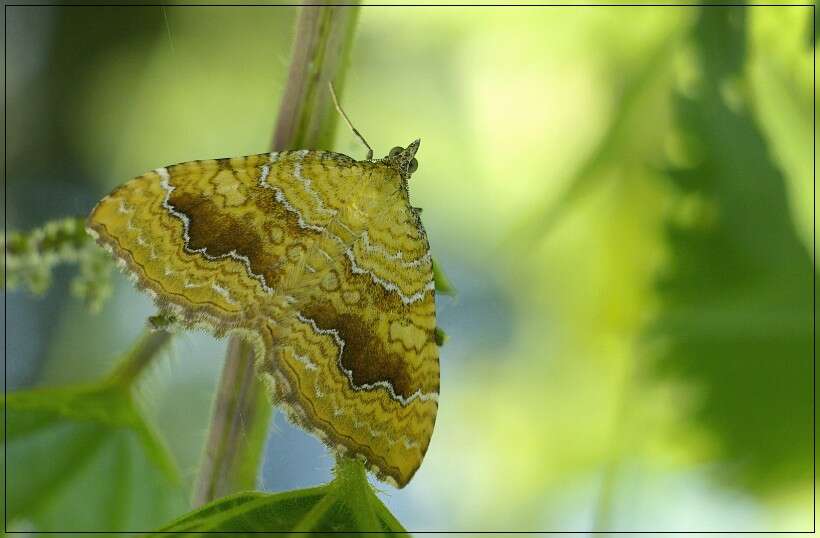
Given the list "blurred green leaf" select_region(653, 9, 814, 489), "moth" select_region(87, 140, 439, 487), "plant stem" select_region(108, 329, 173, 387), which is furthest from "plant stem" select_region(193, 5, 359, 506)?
"blurred green leaf" select_region(653, 9, 814, 489)

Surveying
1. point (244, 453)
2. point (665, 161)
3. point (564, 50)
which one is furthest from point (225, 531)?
point (564, 50)

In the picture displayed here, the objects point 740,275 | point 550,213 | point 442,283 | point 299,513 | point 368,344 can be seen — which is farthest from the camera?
point 550,213

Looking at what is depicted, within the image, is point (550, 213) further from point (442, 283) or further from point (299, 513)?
point (299, 513)

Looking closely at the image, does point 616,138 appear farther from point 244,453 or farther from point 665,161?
point 244,453

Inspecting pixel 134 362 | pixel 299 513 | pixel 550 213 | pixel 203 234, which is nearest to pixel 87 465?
pixel 134 362

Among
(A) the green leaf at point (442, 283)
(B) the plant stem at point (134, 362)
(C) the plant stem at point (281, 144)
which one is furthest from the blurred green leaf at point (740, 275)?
(B) the plant stem at point (134, 362)

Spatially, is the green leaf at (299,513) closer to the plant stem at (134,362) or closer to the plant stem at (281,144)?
the plant stem at (281,144)

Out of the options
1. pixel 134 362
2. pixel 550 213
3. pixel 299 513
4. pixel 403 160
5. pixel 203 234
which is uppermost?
pixel 550 213

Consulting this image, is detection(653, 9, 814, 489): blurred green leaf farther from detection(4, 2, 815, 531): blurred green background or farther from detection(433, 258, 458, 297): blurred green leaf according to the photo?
detection(433, 258, 458, 297): blurred green leaf
